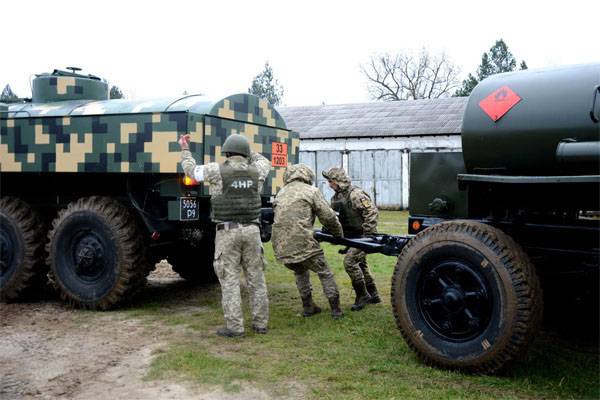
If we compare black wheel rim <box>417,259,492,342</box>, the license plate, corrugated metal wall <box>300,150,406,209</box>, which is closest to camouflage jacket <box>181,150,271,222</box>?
the license plate

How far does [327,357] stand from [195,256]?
367cm

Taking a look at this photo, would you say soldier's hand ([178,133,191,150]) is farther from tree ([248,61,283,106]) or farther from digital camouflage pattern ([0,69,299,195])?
tree ([248,61,283,106])

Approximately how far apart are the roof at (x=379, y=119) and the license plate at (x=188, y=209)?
51.5 feet

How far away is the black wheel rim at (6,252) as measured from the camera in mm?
7102

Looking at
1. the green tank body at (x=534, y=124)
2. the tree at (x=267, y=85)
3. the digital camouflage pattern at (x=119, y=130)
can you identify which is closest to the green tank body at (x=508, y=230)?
the green tank body at (x=534, y=124)

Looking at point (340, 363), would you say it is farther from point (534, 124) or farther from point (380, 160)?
point (380, 160)

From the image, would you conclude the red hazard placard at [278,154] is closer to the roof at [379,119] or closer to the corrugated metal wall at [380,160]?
the corrugated metal wall at [380,160]

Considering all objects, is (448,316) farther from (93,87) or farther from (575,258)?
(93,87)

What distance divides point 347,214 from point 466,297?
2570 millimetres

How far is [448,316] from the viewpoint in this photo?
4391 mm

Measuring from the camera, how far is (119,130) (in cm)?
646

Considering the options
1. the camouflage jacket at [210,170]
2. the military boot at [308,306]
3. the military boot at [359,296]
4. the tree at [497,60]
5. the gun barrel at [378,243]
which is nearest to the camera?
the gun barrel at [378,243]

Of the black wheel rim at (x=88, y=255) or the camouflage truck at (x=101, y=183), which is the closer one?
the camouflage truck at (x=101, y=183)

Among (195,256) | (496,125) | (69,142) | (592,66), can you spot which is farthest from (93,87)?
(592,66)
